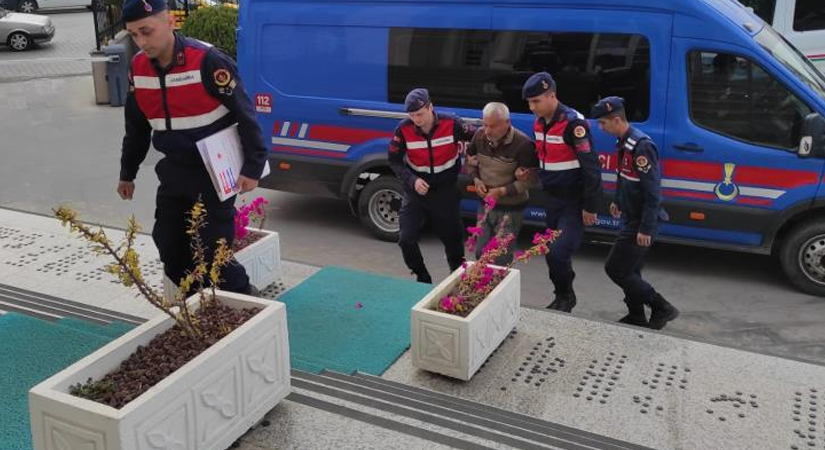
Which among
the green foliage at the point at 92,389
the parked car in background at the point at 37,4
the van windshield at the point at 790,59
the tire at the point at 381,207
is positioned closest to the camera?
the green foliage at the point at 92,389

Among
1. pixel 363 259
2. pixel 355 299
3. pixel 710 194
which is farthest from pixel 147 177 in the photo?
pixel 710 194

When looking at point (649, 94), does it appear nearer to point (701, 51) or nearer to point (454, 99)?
point (701, 51)

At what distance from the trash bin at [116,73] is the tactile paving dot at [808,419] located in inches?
523

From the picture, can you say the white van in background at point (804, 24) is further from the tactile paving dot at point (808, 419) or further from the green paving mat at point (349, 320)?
the tactile paving dot at point (808, 419)

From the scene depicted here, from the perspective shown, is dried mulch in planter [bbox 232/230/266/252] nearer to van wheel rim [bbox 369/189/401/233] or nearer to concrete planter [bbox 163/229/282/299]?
concrete planter [bbox 163/229/282/299]

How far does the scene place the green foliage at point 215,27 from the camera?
16.0 m

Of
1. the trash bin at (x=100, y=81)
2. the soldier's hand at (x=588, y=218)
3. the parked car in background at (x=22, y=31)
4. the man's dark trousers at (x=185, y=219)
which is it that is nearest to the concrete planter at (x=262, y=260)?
the man's dark trousers at (x=185, y=219)

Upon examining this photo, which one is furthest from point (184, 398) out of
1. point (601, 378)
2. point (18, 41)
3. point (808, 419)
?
point (18, 41)

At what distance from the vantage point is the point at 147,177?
10383 millimetres

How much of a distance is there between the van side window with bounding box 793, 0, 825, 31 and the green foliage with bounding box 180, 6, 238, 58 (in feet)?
33.1

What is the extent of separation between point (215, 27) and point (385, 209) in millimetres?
9562

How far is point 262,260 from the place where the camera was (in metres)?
5.55

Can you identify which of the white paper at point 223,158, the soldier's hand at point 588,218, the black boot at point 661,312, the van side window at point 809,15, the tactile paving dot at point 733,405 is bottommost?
the black boot at point 661,312

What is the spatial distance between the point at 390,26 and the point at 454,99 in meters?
0.90
